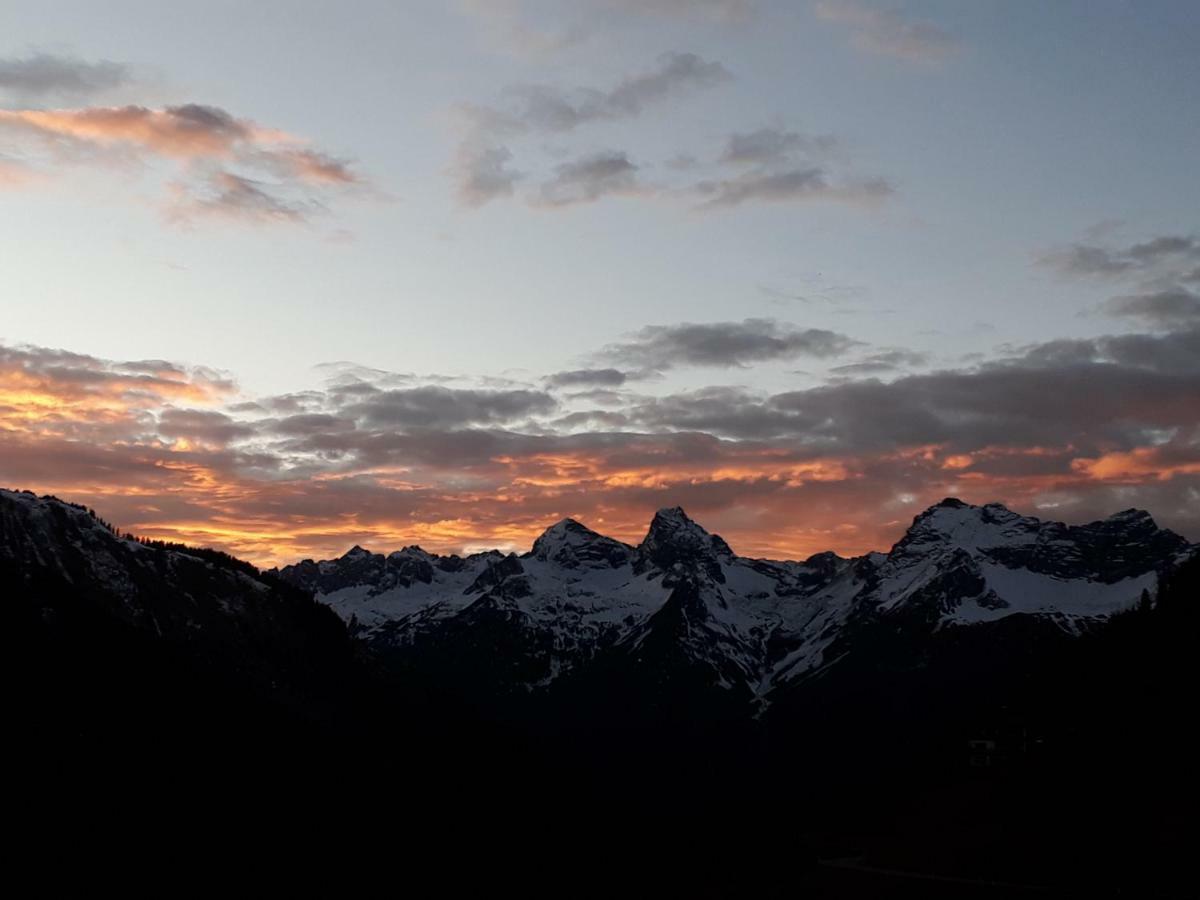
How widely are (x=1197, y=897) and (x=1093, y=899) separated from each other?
39.6 feet

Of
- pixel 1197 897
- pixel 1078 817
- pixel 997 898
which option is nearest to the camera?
pixel 1197 897

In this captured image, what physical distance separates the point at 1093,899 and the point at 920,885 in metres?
24.2

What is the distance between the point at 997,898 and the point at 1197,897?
24041 millimetres

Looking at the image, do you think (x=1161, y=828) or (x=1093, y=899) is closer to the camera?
(x=1093, y=899)

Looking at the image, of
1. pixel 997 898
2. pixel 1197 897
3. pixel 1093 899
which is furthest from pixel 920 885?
pixel 1197 897

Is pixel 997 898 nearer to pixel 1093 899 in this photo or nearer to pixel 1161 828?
pixel 1093 899

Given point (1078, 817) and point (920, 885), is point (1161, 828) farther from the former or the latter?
point (920, 885)

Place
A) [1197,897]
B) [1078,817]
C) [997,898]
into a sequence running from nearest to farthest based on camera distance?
[1197,897]
[997,898]
[1078,817]

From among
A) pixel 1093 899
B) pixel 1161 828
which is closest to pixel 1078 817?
pixel 1161 828

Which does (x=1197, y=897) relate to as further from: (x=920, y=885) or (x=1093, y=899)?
(x=920, y=885)

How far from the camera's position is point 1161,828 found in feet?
617

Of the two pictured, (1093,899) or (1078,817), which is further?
(1078,817)

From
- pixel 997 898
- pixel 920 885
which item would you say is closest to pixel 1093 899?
pixel 997 898

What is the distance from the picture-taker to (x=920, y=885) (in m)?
191
